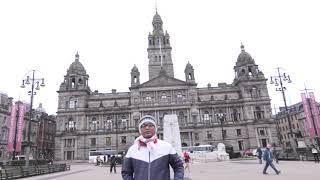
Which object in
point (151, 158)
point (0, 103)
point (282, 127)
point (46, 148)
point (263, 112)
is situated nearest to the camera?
point (151, 158)

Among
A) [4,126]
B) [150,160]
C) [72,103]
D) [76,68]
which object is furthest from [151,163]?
[76,68]

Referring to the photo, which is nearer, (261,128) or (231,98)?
(261,128)

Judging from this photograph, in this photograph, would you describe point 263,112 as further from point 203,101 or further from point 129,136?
point 129,136

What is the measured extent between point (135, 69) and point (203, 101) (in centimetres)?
1847

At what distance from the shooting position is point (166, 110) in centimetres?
6606

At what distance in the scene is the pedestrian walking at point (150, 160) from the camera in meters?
3.99

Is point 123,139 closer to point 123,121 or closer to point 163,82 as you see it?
point 123,121

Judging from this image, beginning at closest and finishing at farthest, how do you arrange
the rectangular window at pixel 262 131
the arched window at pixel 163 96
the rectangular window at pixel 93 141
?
the rectangular window at pixel 262 131 < the rectangular window at pixel 93 141 < the arched window at pixel 163 96

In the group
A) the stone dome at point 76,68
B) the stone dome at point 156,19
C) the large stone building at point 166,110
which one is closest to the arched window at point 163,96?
the large stone building at point 166,110

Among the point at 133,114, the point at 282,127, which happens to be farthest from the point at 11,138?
the point at 282,127

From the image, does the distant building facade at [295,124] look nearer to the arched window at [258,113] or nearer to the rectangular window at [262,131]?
the arched window at [258,113]

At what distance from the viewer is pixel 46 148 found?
3132 inches

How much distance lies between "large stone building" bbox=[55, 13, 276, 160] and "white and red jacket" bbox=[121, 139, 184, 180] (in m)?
59.7

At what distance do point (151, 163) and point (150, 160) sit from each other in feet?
0.17
